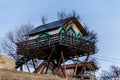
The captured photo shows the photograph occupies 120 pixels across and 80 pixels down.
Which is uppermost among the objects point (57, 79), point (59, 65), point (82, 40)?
point (82, 40)

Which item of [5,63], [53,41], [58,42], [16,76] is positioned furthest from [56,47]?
[16,76]

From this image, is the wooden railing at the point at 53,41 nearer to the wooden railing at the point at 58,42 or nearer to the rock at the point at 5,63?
the wooden railing at the point at 58,42

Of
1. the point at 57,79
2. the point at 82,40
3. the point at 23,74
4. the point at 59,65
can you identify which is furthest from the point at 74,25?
the point at 23,74

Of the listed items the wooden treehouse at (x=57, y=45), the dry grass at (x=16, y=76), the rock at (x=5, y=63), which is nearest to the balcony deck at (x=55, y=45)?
the wooden treehouse at (x=57, y=45)

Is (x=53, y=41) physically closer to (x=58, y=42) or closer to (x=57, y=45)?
(x=57, y=45)

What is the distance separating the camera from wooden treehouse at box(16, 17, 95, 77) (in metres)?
33.6

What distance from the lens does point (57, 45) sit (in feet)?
108

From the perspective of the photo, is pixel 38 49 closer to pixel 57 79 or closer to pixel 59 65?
pixel 59 65

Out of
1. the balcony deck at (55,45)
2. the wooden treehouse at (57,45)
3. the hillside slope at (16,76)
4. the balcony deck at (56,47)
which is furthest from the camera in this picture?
the wooden treehouse at (57,45)

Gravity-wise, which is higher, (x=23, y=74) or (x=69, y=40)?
(x=69, y=40)

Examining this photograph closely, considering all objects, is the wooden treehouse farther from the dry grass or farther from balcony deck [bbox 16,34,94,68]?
the dry grass

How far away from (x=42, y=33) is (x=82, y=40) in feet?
15.0

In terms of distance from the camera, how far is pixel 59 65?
118 feet

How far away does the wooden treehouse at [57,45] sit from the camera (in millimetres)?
33562
